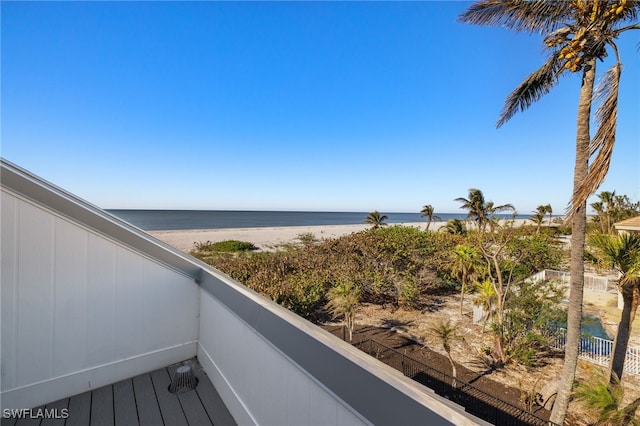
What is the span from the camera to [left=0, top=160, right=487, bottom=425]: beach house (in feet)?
5.32

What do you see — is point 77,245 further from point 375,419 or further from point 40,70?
point 40,70

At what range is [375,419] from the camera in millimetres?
846

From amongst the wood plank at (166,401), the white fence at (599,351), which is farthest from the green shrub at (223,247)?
the white fence at (599,351)

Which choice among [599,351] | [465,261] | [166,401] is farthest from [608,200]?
[166,401]

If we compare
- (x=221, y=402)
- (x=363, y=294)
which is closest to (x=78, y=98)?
(x=221, y=402)

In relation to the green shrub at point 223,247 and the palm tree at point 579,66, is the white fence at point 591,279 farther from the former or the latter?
the green shrub at point 223,247

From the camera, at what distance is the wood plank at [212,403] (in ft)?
6.38

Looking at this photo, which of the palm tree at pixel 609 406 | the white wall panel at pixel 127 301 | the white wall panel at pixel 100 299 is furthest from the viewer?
the palm tree at pixel 609 406

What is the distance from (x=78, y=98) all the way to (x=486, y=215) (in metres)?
9.85

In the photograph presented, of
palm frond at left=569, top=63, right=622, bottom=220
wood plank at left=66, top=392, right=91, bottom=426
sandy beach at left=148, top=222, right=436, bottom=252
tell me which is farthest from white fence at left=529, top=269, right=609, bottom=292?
wood plank at left=66, top=392, right=91, bottom=426

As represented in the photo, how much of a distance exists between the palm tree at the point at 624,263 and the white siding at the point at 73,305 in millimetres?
6798

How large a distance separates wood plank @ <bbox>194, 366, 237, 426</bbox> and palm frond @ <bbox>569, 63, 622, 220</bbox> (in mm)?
4863

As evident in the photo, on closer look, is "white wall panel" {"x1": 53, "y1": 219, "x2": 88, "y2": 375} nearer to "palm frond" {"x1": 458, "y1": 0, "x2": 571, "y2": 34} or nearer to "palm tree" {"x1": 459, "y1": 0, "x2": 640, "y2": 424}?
"palm tree" {"x1": 459, "y1": 0, "x2": 640, "y2": 424}

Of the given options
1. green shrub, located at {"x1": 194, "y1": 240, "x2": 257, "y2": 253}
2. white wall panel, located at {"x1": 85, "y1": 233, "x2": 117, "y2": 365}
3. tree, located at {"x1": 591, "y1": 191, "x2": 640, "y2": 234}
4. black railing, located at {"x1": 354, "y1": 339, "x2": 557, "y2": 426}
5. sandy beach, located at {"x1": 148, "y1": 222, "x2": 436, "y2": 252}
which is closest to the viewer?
white wall panel, located at {"x1": 85, "y1": 233, "x2": 117, "y2": 365}
